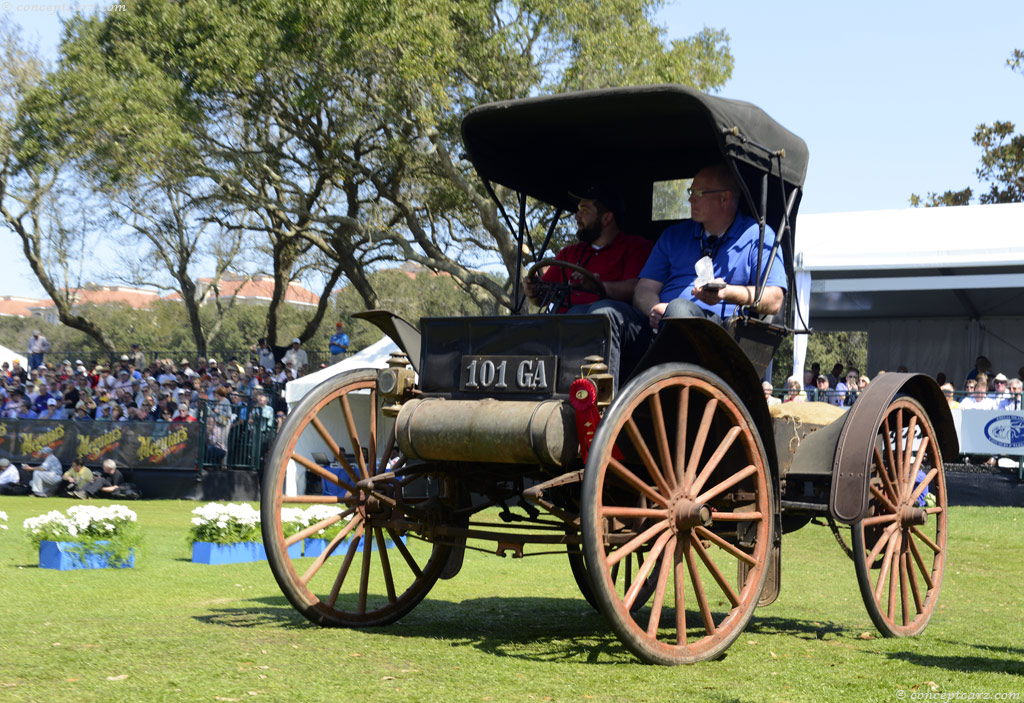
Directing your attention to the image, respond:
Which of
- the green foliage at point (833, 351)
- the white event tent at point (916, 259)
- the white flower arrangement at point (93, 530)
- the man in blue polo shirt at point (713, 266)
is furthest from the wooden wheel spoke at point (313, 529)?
the green foliage at point (833, 351)

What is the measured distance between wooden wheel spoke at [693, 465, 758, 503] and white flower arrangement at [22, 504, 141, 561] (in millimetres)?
6745

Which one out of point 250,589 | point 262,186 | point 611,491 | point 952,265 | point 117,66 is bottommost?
point 250,589

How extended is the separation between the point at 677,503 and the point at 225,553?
6.82 metres

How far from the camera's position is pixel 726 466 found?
6129 mm

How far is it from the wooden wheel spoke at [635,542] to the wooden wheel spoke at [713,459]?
0.25 m

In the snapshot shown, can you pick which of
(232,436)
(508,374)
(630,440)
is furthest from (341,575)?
(232,436)

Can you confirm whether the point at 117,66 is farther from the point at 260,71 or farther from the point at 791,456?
the point at 791,456

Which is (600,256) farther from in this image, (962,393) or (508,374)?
(962,393)

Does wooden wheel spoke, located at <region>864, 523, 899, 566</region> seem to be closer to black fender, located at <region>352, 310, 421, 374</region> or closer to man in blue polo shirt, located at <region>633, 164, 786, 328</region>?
man in blue polo shirt, located at <region>633, 164, 786, 328</region>

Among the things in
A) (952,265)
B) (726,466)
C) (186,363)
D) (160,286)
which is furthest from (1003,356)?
(160,286)

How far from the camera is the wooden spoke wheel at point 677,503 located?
196 inches

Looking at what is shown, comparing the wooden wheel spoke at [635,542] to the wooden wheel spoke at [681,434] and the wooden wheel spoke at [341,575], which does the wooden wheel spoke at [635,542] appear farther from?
the wooden wheel spoke at [341,575]

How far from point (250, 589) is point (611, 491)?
12.7ft

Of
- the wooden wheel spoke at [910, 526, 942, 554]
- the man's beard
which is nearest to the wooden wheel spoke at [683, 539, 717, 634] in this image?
the wooden wheel spoke at [910, 526, 942, 554]
